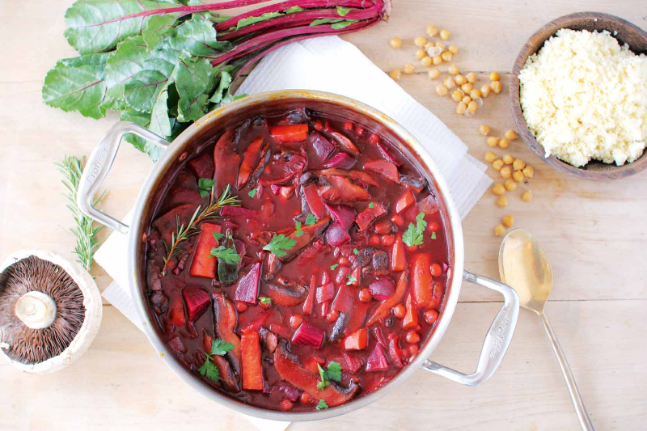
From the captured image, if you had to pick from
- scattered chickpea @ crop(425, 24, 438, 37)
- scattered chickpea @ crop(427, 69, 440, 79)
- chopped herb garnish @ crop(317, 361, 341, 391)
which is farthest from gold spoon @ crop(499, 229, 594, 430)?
scattered chickpea @ crop(425, 24, 438, 37)

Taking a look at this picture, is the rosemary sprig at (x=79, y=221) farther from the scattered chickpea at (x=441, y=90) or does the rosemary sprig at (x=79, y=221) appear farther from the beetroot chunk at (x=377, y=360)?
the scattered chickpea at (x=441, y=90)

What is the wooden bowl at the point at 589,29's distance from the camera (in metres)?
2.80

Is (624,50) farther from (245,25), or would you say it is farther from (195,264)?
(195,264)

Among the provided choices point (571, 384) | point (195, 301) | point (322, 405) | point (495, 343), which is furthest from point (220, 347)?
point (571, 384)

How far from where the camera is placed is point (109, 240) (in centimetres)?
284

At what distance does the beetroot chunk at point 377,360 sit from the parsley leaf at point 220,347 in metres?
0.67

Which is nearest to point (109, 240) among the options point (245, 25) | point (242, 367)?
point (242, 367)

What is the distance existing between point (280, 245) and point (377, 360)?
73 cm

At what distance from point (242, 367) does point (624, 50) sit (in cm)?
269

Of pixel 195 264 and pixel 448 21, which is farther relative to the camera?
pixel 448 21

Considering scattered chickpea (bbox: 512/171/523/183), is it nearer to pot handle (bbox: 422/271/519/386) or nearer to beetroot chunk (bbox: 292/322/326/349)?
pot handle (bbox: 422/271/519/386)

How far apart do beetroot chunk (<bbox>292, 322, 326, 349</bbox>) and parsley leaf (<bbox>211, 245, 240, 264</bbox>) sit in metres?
0.45

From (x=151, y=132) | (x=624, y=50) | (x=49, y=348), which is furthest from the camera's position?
(x=624, y=50)

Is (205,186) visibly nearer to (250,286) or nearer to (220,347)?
(250,286)
